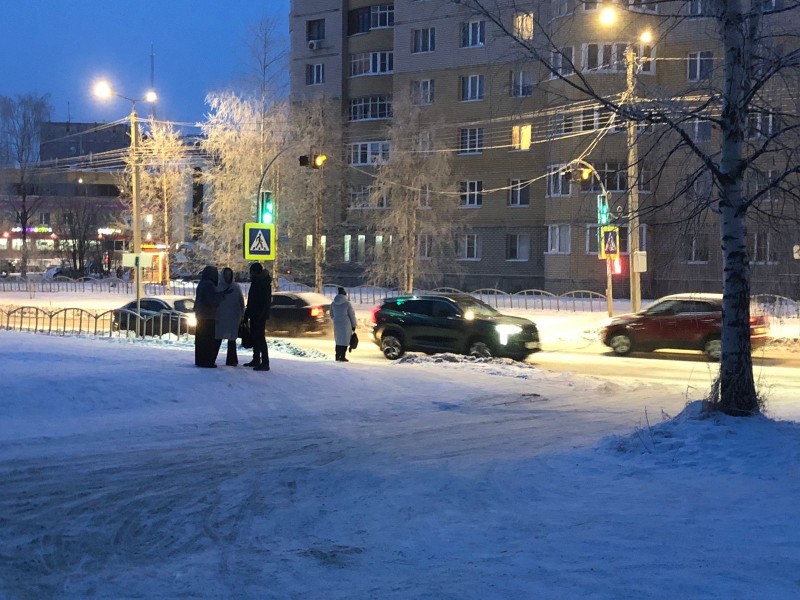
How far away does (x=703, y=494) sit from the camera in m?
7.13

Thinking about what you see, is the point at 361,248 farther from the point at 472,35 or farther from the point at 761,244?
the point at 761,244

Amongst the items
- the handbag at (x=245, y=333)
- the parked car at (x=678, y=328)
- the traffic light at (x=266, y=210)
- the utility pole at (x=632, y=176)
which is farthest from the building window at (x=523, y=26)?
the traffic light at (x=266, y=210)

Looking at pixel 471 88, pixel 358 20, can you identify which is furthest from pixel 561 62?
pixel 358 20

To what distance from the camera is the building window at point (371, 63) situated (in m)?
55.9

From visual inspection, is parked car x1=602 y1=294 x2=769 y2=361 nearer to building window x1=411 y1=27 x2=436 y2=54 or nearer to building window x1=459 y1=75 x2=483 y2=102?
building window x1=459 y1=75 x2=483 y2=102

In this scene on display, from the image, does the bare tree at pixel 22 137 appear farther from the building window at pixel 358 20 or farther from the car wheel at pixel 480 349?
the car wheel at pixel 480 349

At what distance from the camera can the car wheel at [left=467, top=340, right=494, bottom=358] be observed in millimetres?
20531

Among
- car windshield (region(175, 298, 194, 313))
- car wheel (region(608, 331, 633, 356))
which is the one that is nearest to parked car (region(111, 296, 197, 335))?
car windshield (region(175, 298, 194, 313))

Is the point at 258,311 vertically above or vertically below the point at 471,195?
below

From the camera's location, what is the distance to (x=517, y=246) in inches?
1948

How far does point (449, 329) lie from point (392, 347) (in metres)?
1.67

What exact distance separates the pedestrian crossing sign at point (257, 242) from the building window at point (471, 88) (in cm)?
2996

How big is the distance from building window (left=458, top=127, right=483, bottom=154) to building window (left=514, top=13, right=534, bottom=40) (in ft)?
132

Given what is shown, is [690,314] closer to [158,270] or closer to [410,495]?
[410,495]
